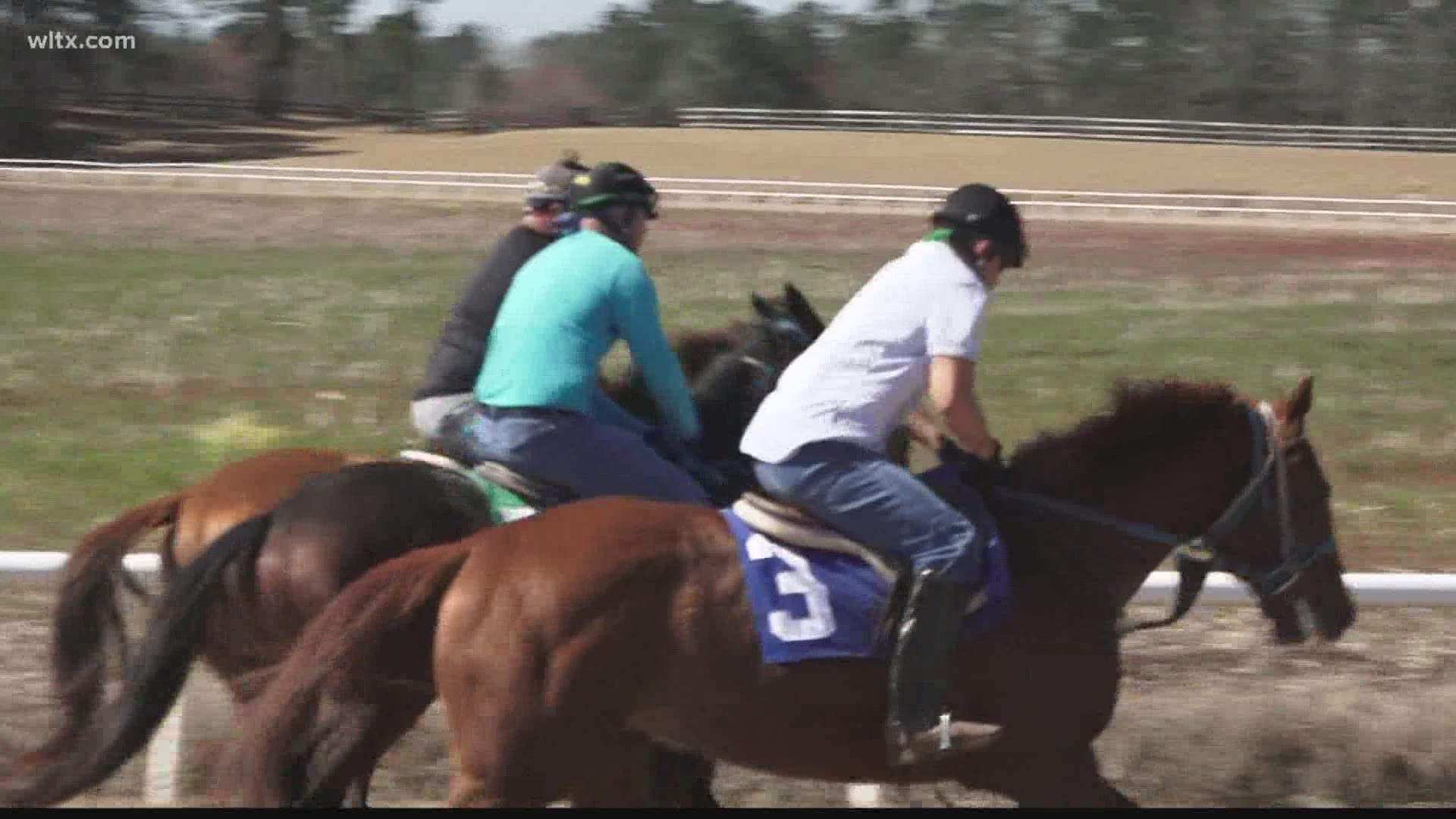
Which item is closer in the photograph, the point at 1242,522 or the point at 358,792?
the point at 1242,522

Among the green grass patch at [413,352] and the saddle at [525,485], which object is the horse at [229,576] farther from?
the green grass patch at [413,352]

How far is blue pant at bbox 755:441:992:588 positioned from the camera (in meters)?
5.86

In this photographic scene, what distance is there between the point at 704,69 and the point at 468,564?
78.1 meters

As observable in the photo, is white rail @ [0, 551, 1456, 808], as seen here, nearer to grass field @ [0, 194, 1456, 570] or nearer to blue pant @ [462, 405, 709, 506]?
blue pant @ [462, 405, 709, 506]

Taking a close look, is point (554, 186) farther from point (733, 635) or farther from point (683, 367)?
point (733, 635)

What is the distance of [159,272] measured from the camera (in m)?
26.8

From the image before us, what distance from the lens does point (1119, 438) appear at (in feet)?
21.1

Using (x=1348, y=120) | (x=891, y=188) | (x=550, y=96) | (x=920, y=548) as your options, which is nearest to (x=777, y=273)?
(x=891, y=188)

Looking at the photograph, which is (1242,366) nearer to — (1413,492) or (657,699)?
(1413,492)

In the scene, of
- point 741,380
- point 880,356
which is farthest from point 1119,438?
point 741,380

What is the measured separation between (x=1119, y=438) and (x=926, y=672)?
3.59 ft

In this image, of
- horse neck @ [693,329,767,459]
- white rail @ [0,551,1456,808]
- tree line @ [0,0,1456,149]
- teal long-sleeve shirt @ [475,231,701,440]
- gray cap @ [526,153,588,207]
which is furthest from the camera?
tree line @ [0,0,1456,149]

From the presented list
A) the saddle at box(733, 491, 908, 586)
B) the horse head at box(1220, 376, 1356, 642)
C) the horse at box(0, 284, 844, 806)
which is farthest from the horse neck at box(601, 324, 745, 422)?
the horse head at box(1220, 376, 1356, 642)

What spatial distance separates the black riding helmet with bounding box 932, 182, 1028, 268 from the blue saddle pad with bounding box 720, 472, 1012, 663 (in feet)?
3.08
